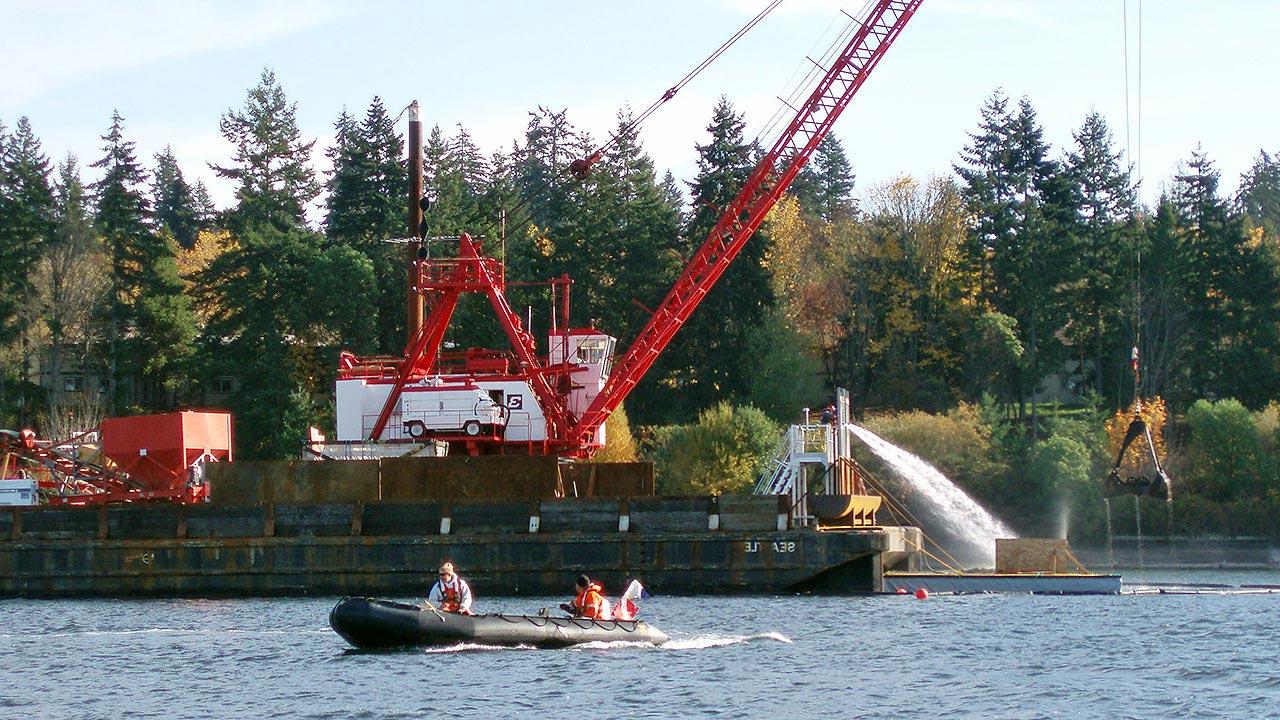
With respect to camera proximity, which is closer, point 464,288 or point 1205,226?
point 464,288

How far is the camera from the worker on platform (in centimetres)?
3578

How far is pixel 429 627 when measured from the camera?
112ft

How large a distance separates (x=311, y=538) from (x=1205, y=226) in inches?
2217

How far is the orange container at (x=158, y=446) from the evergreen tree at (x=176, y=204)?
9094 cm

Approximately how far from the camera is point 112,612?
45.1m

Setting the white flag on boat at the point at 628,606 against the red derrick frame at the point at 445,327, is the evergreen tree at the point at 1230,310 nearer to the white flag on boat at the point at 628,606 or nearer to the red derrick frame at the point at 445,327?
the red derrick frame at the point at 445,327

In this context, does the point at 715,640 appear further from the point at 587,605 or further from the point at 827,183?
the point at 827,183

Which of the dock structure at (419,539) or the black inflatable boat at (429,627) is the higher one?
the dock structure at (419,539)

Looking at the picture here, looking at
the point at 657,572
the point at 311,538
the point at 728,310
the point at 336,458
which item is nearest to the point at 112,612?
the point at 311,538

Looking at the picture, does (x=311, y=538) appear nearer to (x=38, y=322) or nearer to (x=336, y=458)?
(x=336, y=458)

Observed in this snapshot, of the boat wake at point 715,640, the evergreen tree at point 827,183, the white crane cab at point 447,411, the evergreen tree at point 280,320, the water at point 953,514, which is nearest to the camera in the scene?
the boat wake at point 715,640

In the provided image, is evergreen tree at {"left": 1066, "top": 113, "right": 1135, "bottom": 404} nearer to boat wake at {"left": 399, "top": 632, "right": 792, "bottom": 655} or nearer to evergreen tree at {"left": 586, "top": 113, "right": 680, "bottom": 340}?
evergreen tree at {"left": 586, "top": 113, "right": 680, "bottom": 340}

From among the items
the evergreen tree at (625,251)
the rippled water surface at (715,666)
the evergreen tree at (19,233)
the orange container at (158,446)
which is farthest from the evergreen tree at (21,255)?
the rippled water surface at (715,666)

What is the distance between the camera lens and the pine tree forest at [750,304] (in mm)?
82375
